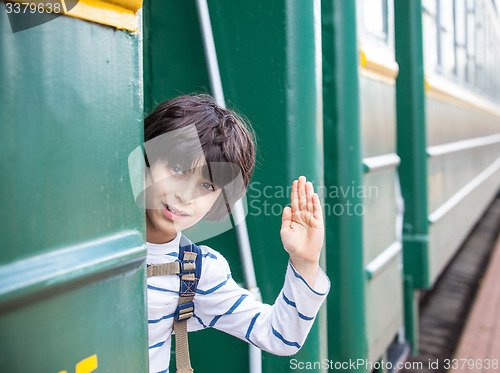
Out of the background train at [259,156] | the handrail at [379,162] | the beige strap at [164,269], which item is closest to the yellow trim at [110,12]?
the background train at [259,156]

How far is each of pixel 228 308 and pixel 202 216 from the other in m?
0.20

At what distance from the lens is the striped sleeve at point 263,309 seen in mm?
981

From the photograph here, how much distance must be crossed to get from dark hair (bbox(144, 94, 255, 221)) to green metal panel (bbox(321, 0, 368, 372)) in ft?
2.25

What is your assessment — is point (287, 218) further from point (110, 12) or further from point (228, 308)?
point (110, 12)

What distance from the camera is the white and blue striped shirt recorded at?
966mm

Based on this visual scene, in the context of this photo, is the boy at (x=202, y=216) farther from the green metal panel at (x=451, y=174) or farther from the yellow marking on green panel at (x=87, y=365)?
the green metal panel at (x=451, y=174)

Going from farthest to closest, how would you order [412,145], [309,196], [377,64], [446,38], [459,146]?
[459,146] → [446,38] → [412,145] → [377,64] → [309,196]

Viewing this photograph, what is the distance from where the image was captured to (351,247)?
5.55 feet

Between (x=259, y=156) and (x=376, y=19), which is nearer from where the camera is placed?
(x=259, y=156)

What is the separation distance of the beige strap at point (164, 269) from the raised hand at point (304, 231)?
213 millimetres

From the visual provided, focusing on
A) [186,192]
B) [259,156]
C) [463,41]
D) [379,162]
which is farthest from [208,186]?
[463,41]

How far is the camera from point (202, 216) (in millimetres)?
996

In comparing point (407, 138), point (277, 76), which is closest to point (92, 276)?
point (277, 76)

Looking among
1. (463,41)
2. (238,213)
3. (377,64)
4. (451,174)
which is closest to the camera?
(238,213)
